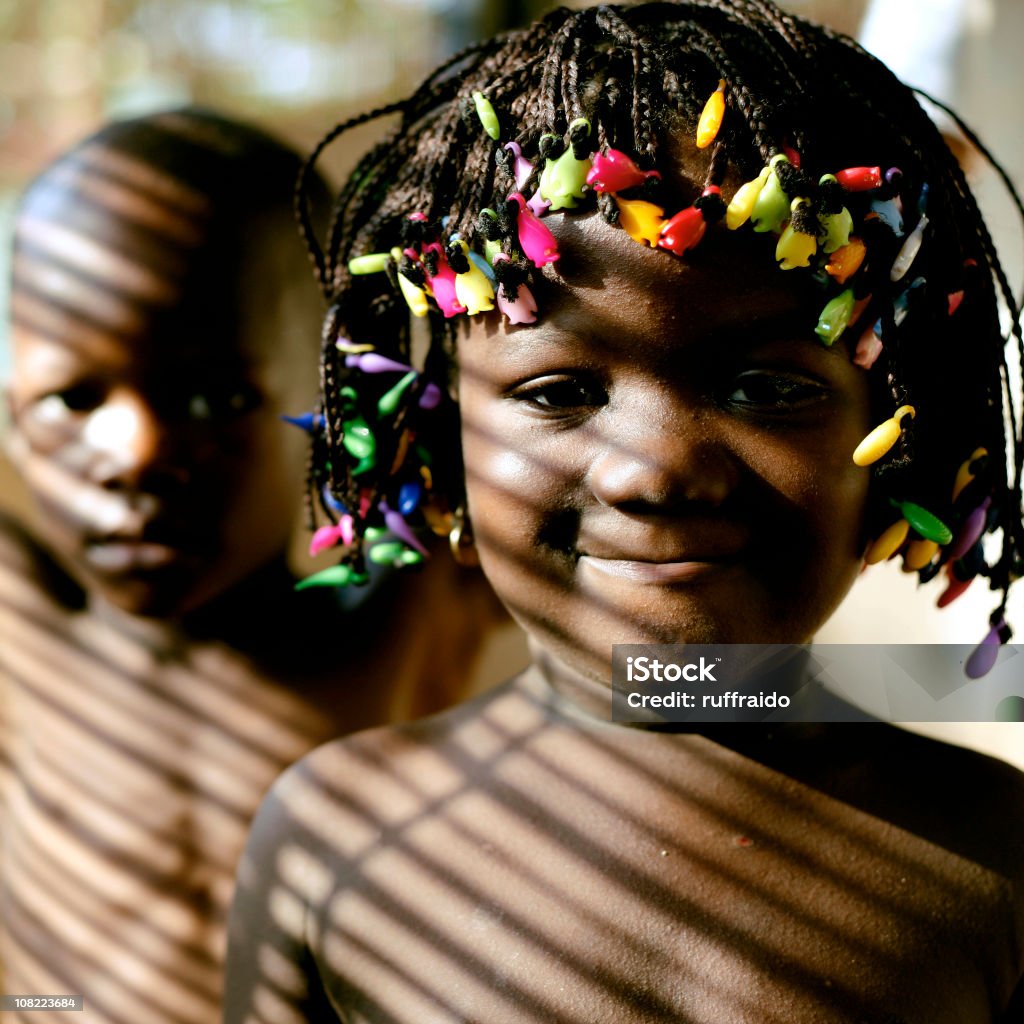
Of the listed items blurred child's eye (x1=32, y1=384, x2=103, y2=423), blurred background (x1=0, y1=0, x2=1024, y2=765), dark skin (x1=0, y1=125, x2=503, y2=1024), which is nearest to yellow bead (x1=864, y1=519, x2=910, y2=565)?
dark skin (x1=0, y1=125, x2=503, y2=1024)

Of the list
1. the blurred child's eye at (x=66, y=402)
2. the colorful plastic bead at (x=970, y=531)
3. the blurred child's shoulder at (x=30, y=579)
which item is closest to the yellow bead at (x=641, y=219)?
the colorful plastic bead at (x=970, y=531)

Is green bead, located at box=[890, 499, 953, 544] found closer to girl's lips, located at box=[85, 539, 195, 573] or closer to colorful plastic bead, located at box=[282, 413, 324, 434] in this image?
colorful plastic bead, located at box=[282, 413, 324, 434]

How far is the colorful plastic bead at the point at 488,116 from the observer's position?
0.91 metres

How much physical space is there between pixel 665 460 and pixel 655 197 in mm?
197

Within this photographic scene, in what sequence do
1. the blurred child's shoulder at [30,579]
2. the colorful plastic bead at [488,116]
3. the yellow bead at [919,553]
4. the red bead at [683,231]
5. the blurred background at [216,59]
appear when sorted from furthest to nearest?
the blurred background at [216,59], the blurred child's shoulder at [30,579], the yellow bead at [919,553], the colorful plastic bead at [488,116], the red bead at [683,231]

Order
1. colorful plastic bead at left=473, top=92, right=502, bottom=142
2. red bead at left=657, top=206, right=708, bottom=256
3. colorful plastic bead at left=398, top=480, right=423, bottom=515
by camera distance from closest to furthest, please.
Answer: red bead at left=657, top=206, right=708, bottom=256, colorful plastic bead at left=473, top=92, right=502, bottom=142, colorful plastic bead at left=398, top=480, right=423, bottom=515

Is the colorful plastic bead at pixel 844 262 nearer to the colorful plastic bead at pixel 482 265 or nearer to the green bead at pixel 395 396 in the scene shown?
the colorful plastic bead at pixel 482 265

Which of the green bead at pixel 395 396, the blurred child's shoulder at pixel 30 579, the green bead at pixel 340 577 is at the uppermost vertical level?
the green bead at pixel 395 396

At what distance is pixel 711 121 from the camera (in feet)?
2.74

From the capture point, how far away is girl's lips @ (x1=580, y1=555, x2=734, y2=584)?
853mm

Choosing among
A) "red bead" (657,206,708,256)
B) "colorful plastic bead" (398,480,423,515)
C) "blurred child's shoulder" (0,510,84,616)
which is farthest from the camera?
"blurred child's shoulder" (0,510,84,616)

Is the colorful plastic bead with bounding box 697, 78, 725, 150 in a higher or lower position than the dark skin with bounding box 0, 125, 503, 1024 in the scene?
higher

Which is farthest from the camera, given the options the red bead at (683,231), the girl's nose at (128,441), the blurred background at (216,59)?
the blurred background at (216,59)

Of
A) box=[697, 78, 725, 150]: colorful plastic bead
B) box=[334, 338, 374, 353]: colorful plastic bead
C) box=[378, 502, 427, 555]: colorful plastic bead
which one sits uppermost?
box=[697, 78, 725, 150]: colorful plastic bead
